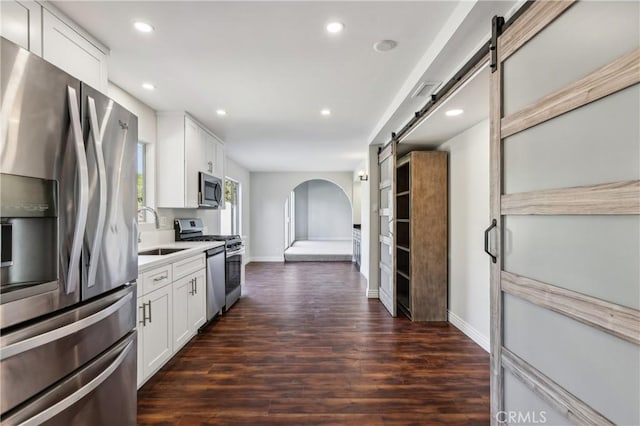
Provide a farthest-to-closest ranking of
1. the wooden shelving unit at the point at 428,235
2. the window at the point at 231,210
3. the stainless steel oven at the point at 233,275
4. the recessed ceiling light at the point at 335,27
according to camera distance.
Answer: the window at the point at 231,210, the stainless steel oven at the point at 233,275, the wooden shelving unit at the point at 428,235, the recessed ceiling light at the point at 335,27

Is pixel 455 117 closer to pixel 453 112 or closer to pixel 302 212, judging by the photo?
pixel 453 112

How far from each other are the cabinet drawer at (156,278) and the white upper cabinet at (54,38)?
1.32 m

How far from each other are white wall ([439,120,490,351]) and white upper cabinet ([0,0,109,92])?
310 cm

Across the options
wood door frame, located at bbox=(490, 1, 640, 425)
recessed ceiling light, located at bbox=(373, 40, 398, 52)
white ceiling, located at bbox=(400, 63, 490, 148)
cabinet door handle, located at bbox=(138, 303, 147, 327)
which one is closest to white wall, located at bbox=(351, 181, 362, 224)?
white ceiling, located at bbox=(400, 63, 490, 148)

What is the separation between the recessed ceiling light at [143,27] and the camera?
1887 millimetres

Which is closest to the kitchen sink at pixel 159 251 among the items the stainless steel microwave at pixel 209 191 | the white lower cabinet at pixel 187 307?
the white lower cabinet at pixel 187 307

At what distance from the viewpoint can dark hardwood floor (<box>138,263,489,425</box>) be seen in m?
2.01

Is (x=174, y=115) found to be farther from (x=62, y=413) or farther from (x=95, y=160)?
(x=62, y=413)

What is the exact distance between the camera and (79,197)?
4.18ft

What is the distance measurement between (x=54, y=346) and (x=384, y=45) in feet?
7.67

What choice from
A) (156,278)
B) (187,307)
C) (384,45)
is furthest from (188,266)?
(384,45)

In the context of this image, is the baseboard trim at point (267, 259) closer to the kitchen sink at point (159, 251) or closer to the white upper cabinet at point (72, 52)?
the kitchen sink at point (159, 251)

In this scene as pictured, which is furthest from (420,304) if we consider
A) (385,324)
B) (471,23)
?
(471,23)

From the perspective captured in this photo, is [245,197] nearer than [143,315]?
No
